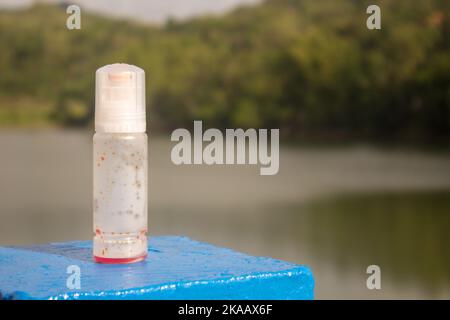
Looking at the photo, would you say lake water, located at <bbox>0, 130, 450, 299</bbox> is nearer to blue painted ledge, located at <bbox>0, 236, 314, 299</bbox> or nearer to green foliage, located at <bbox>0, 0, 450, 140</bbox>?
green foliage, located at <bbox>0, 0, 450, 140</bbox>

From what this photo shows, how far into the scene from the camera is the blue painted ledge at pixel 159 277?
73cm

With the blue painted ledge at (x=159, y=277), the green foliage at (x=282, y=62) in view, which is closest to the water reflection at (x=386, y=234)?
the green foliage at (x=282, y=62)

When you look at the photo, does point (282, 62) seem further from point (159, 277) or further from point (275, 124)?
point (159, 277)

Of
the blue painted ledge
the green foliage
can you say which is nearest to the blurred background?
the green foliage

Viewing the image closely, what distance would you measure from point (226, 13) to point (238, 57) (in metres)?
0.15

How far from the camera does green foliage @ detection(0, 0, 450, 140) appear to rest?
267 centimetres

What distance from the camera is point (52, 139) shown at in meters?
2.56

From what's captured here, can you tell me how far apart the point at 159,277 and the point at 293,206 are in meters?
1.89

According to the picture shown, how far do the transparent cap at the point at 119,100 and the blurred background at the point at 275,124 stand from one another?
1.49m

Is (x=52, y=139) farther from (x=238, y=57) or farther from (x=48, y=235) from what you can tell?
(x=238, y=57)

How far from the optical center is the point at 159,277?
0.78 metres

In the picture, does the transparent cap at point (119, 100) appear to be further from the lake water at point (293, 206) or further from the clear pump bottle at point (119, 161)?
the lake water at point (293, 206)

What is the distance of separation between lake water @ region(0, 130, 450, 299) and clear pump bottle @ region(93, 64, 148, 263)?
1.44m

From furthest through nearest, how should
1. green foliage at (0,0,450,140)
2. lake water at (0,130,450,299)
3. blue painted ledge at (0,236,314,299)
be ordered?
green foliage at (0,0,450,140) → lake water at (0,130,450,299) → blue painted ledge at (0,236,314,299)
